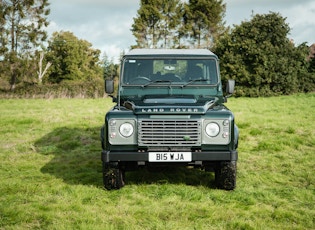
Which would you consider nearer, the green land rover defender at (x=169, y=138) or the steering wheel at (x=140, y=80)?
the green land rover defender at (x=169, y=138)

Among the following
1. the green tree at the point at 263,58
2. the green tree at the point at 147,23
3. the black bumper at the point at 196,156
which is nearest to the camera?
the black bumper at the point at 196,156

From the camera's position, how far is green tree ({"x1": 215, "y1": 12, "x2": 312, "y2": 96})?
25922 mm

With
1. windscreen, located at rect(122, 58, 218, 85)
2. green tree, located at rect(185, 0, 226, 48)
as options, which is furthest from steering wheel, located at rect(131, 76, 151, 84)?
green tree, located at rect(185, 0, 226, 48)

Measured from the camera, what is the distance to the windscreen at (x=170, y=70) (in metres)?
6.02

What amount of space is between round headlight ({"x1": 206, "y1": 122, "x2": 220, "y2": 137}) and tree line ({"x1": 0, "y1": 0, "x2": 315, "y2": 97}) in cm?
2217

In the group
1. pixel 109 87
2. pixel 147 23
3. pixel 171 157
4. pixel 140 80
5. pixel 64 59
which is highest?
pixel 147 23

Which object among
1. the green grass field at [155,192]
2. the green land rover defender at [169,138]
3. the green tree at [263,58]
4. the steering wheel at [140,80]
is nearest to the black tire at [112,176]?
the green land rover defender at [169,138]

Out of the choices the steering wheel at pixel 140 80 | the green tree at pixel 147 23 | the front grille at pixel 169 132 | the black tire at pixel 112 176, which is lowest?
the black tire at pixel 112 176

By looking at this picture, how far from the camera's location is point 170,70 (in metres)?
6.06

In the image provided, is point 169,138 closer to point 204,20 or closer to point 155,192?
point 155,192

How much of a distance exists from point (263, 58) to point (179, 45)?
2305 centimetres

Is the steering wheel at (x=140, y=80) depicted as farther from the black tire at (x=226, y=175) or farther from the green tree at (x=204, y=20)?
the green tree at (x=204, y=20)

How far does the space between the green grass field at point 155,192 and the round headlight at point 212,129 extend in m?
0.86

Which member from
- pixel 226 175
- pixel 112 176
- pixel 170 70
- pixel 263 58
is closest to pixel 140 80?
pixel 170 70
